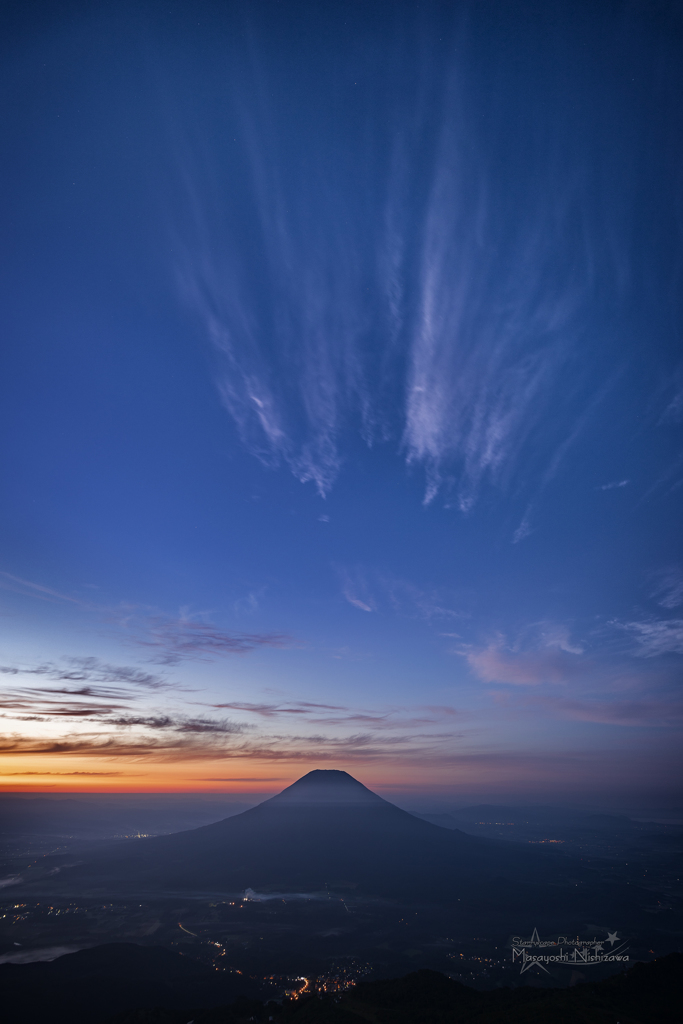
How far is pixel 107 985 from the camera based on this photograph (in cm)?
9025

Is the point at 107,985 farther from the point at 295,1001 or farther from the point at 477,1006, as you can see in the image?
the point at 477,1006

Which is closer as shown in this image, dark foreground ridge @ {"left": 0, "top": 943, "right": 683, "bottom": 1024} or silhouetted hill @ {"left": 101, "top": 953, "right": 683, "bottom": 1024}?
silhouetted hill @ {"left": 101, "top": 953, "right": 683, "bottom": 1024}

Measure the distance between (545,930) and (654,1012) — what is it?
410ft

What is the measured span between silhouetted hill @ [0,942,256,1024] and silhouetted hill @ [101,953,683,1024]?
72.5ft

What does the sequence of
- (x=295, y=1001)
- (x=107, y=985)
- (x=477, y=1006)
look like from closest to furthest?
(x=477, y=1006) < (x=295, y=1001) < (x=107, y=985)

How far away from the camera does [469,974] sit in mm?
109688

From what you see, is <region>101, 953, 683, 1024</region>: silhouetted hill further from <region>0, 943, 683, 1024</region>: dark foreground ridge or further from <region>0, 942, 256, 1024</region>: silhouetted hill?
<region>0, 942, 256, 1024</region>: silhouetted hill

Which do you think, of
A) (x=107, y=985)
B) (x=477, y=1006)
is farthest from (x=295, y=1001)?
(x=107, y=985)

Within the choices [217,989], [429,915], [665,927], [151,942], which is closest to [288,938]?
[151,942]

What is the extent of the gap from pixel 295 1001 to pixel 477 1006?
2878 centimetres

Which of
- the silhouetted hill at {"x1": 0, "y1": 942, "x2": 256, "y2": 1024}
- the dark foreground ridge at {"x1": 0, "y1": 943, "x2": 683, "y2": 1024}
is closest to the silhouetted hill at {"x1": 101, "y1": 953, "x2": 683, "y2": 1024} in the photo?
the dark foreground ridge at {"x1": 0, "y1": 943, "x2": 683, "y2": 1024}

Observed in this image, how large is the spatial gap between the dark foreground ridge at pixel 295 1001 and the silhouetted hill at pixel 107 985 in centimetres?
19

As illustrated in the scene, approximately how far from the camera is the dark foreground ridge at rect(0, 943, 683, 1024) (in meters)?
59.6

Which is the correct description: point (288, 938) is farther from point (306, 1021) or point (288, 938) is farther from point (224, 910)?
point (306, 1021)
